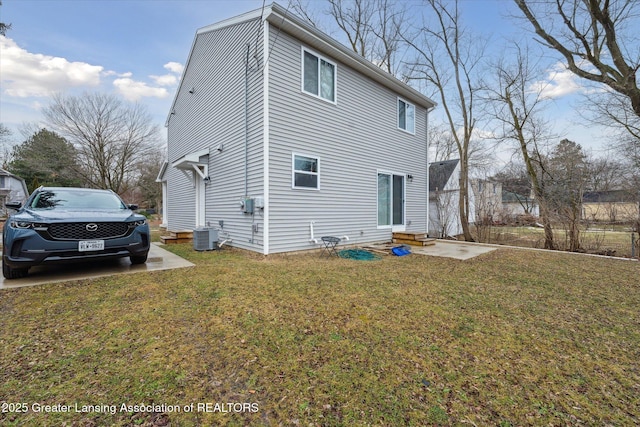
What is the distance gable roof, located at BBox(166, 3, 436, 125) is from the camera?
19.9ft

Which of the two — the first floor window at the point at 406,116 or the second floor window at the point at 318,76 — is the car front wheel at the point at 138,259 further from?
the first floor window at the point at 406,116

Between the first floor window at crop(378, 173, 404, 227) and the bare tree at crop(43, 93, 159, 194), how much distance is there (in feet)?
68.4

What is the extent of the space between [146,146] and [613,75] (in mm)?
26562

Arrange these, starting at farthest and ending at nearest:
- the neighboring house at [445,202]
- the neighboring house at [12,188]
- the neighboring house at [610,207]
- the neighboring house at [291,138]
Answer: the neighboring house at [12,188] < the neighboring house at [445,202] < the neighboring house at [610,207] < the neighboring house at [291,138]

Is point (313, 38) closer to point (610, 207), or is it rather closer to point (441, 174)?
point (610, 207)

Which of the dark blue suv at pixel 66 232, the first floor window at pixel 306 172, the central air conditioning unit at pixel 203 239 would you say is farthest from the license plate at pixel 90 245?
the first floor window at pixel 306 172

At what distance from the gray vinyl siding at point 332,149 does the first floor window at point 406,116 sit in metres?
0.33

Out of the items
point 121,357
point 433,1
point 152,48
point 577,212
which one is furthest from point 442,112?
point 121,357

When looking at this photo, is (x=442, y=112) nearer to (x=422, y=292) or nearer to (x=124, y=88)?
(x=422, y=292)

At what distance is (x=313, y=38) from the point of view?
22.1 ft

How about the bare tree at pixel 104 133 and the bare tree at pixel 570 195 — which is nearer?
the bare tree at pixel 570 195

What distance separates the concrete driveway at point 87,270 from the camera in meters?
3.91

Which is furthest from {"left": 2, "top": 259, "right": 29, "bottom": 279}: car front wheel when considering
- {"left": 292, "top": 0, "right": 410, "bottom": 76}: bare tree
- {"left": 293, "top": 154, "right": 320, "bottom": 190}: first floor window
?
{"left": 292, "top": 0, "right": 410, "bottom": 76}: bare tree

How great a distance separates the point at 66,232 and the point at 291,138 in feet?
15.0
